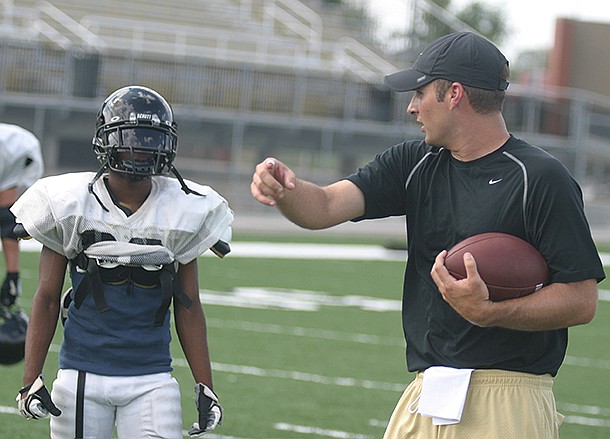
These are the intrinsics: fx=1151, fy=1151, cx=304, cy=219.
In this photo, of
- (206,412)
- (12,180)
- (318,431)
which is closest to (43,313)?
(206,412)

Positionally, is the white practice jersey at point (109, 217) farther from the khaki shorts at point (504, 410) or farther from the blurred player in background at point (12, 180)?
the blurred player in background at point (12, 180)

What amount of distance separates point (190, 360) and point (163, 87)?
53.7ft

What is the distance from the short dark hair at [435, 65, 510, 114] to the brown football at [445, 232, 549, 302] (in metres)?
0.42

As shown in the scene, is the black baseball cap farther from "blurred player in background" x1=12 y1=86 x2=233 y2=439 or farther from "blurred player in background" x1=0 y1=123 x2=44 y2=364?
"blurred player in background" x1=0 y1=123 x2=44 y2=364

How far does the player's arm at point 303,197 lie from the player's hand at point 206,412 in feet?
2.15

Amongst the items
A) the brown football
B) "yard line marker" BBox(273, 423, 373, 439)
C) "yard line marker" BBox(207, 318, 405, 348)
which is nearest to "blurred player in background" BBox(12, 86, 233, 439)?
the brown football

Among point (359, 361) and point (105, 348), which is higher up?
point (105, 348)

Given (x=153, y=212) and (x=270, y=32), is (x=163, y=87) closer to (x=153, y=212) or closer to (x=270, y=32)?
(x=270, y=32)

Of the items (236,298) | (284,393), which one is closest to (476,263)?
(284,393)

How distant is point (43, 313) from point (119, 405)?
0.40 metres

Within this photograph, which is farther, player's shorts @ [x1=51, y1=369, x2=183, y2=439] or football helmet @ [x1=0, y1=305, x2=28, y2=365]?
football helmet @ [x1=0, y1=305, x2=28, y2=365]

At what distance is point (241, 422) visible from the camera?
20.9 ft

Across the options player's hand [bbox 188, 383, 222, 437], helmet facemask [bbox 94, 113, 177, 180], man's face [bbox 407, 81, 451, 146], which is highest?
man's face [bbox 407, 81, 451, 146]

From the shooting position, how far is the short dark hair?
11.7 ft
